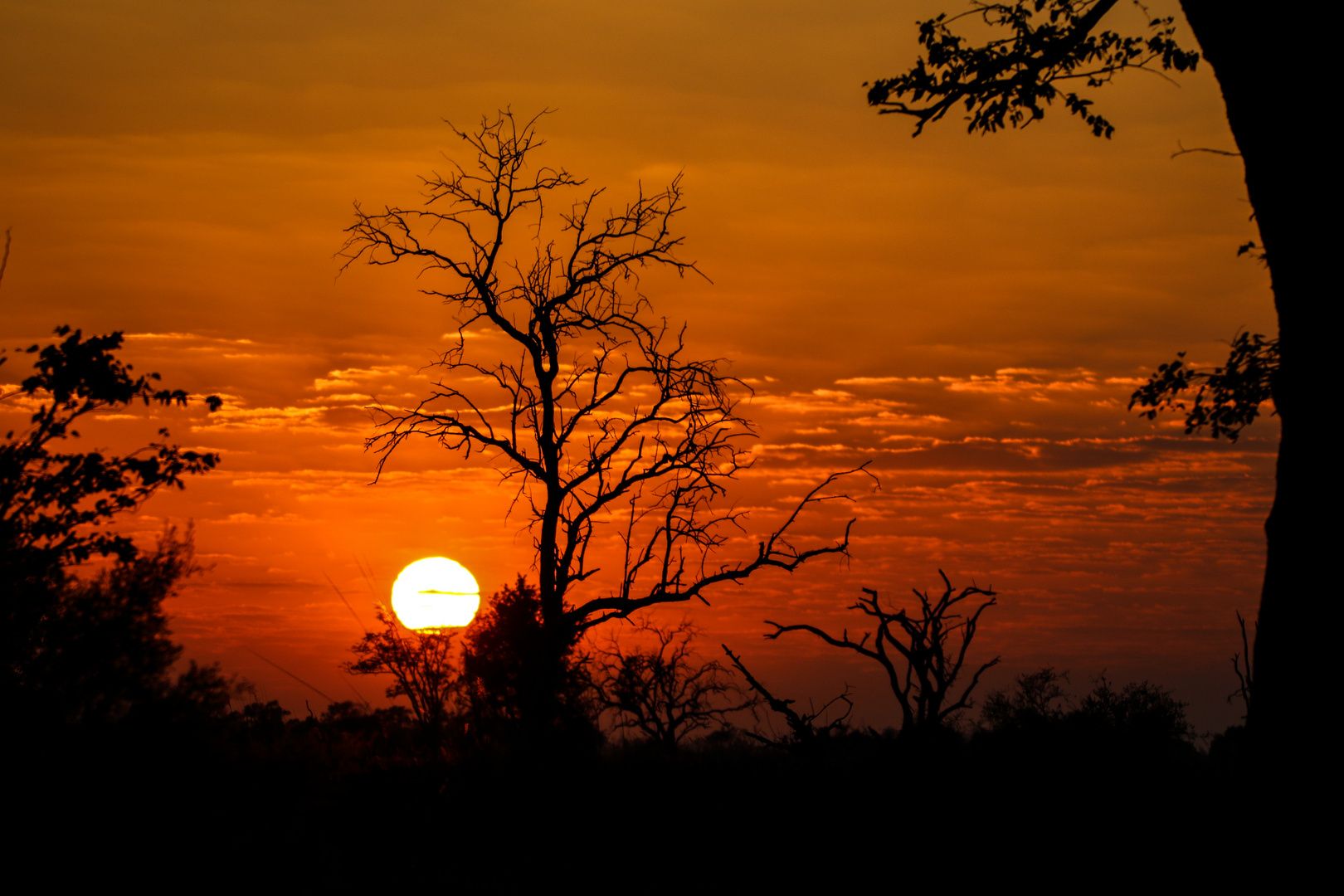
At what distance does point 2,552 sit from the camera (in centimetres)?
1011

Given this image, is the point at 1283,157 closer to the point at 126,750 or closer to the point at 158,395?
the point at 126,750

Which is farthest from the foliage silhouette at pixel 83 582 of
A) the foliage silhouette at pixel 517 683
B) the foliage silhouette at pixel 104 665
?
the foliage silhouette at pixel 517 683

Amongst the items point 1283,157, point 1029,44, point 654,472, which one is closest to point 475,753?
point 654,472

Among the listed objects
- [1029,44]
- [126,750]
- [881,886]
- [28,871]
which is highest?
[1029,44]

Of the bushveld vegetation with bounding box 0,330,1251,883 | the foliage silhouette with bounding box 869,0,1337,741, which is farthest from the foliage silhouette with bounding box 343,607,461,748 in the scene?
the foliage silhouette with bounding box 869,0,1337,741

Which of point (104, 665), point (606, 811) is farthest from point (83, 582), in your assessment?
point (606, 811)

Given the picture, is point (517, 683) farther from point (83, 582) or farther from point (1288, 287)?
point (1288, 287)

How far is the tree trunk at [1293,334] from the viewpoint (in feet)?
15.3

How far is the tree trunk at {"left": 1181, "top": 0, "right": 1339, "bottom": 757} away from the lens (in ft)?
15.3

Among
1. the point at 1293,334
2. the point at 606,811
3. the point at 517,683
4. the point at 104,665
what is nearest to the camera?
the point at 1293,334

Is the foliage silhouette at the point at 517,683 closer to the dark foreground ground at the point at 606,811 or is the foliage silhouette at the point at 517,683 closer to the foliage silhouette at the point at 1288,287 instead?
the dark foreground ground at the point at 606,811

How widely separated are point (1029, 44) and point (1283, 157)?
18.1ft

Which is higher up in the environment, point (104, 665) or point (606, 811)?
point (104, 665)

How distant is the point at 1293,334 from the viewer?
510cm
